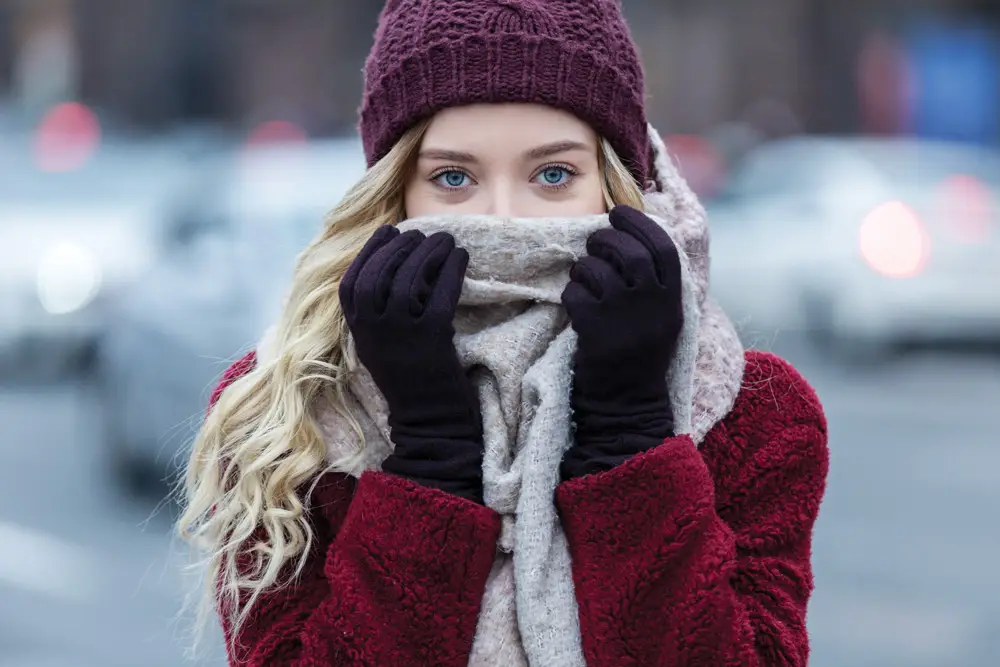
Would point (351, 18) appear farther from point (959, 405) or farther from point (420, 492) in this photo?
point (420, 492)

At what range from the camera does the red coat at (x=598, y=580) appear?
6.86ft

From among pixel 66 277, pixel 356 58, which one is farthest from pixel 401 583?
pixel 356 58

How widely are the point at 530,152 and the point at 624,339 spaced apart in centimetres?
36

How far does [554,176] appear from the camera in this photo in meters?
2.35

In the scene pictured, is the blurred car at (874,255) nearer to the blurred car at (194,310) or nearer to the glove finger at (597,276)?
the blurred car at (194,310)

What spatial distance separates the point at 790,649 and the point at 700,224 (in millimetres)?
725

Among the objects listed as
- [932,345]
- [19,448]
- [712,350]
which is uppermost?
[932,345]

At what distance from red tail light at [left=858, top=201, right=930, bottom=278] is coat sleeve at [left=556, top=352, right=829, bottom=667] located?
8699 millimetres

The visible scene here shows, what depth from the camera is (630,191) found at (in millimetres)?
2404

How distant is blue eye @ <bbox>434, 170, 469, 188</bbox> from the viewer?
2355 millimetres

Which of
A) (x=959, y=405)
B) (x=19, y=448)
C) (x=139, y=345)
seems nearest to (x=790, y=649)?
(x=139, y=345)

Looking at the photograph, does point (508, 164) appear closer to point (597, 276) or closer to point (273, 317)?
point (597, 276)

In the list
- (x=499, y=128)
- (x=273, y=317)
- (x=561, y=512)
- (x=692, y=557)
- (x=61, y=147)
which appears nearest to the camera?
(x=692, y=557)

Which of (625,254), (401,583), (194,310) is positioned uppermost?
(194,310)
